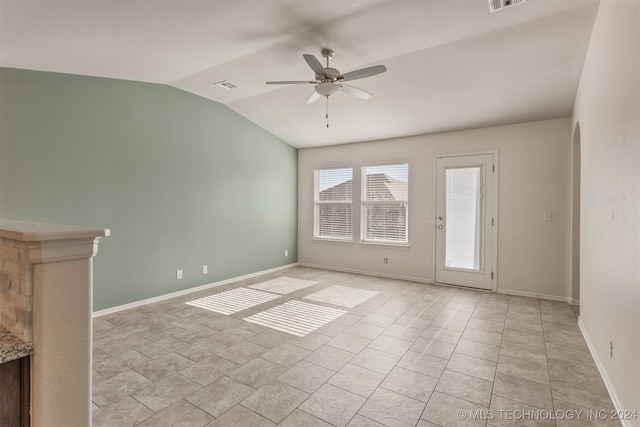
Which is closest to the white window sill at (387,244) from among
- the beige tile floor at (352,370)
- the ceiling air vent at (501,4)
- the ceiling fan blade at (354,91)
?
the beige tile floor at (352,370)

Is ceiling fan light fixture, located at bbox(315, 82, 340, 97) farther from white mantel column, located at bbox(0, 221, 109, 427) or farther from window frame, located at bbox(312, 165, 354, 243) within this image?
window frame, located at bbox(312, 165, 354, 243)

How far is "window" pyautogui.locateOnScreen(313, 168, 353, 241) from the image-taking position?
638 centimetres

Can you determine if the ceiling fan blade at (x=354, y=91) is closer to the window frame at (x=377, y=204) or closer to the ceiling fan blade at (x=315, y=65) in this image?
the ceiling fan blade at (x=315, y=65)

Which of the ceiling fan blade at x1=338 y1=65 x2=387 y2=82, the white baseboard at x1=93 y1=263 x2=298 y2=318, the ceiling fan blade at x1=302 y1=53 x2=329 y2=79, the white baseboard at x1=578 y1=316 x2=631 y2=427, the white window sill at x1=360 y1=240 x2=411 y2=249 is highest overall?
the ceiling fan blade at x1=302 y1=53 x2=329 y2=79

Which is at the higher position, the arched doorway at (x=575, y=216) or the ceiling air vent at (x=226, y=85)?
the ceiling air vent at (x=226, y=85)

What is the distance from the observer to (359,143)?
6.14m

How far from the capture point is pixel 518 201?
4672 mm

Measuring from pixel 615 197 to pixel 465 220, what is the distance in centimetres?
305

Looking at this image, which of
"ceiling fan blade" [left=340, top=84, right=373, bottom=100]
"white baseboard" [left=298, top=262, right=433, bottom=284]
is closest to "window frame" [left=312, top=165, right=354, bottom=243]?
"white baseboard" [left=298, top=262, right=433, bottom=284]

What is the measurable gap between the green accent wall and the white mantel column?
2948mm

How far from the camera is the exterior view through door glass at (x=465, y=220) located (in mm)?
4902

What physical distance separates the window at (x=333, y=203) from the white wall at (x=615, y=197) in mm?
3880

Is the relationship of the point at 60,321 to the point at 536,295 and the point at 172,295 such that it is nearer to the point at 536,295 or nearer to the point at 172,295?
the point at 172,295

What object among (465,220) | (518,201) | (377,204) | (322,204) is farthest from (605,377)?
(322,204)
